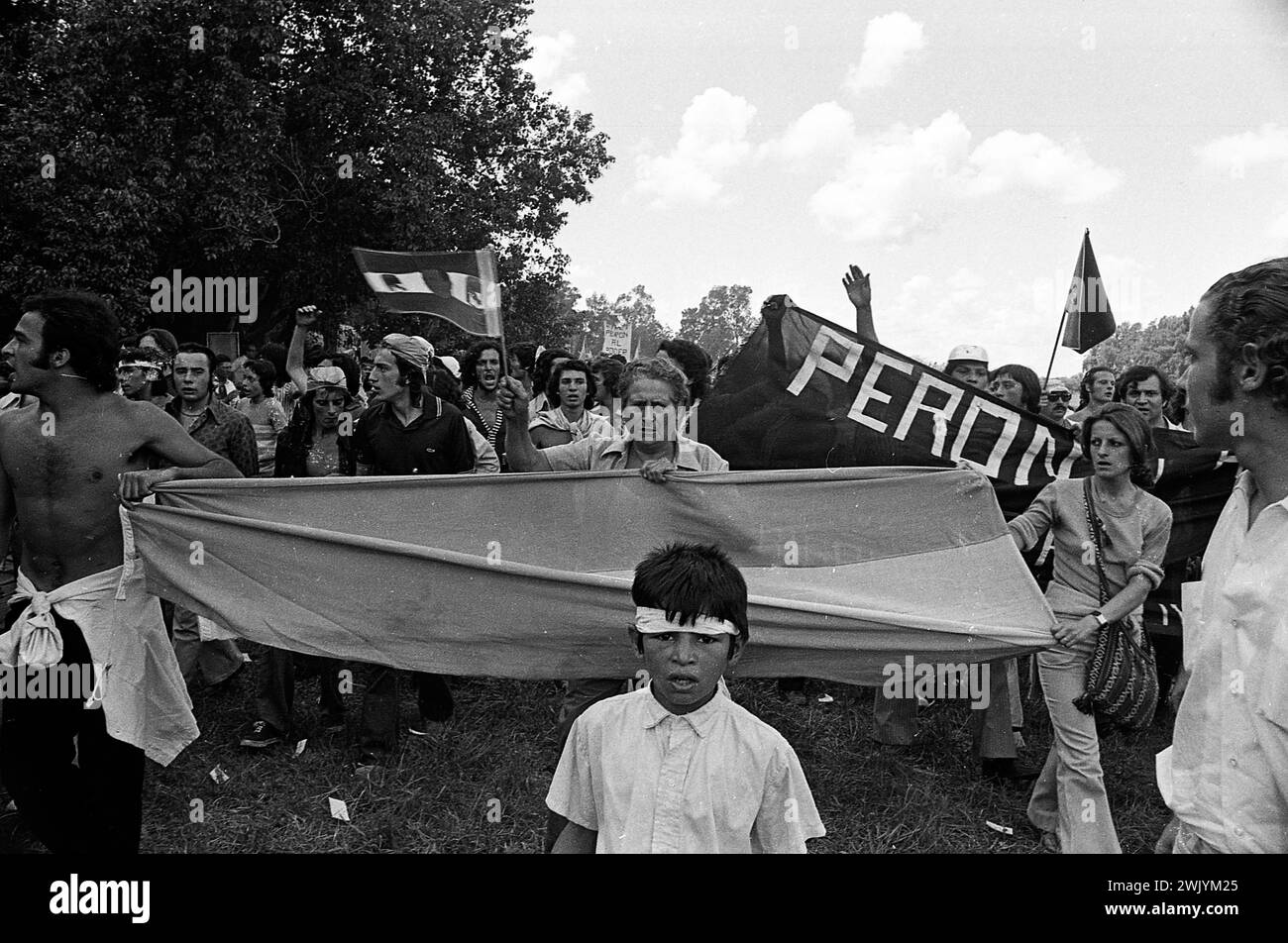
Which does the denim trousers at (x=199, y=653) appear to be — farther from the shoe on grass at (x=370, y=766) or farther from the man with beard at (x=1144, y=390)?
the man with beard at (x=1144, y=390)

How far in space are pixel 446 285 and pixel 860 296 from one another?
9.10 feet

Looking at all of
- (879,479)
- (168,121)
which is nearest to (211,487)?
(879,479)

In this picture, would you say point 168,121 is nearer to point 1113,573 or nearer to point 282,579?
point 282,579

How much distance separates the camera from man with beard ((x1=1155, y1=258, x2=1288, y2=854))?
1778mm

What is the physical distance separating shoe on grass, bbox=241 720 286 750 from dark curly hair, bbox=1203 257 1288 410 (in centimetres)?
452

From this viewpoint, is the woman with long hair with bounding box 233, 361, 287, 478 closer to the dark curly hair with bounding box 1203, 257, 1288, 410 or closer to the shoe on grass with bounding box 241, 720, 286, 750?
the shoe on grass with bounding box 241, 720, 286, 750

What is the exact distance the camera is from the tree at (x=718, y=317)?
9000cm

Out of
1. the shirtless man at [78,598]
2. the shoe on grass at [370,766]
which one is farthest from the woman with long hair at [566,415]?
the shirtless man at [78,598]

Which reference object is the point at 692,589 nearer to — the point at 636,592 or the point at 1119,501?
the point at 636,592

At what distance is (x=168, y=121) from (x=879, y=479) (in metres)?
17.1

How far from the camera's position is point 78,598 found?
3502 millimetres

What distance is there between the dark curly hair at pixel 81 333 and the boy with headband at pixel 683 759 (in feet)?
7.53

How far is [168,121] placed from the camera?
17516mm
